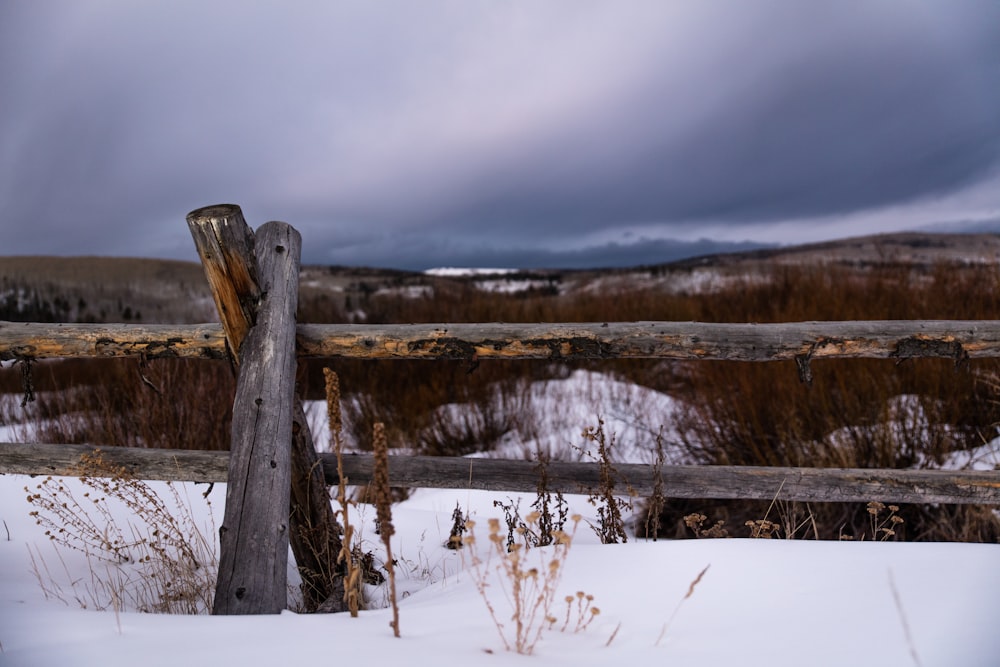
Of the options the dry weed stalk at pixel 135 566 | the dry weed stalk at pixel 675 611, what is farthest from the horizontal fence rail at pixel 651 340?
the dry weed stalk at pixel 675 611

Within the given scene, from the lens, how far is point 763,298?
831cm

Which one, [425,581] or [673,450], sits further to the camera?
[673,450]

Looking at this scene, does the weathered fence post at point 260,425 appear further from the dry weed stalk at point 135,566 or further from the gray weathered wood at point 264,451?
the dry weed stalk at point 135,566

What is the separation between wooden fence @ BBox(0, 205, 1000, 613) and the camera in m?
2.37

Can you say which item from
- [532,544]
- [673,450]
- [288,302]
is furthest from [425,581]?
[673,450]

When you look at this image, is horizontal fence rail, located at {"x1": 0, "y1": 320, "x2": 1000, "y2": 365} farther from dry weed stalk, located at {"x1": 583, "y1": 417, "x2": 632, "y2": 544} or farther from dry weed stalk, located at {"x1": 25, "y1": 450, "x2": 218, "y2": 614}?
dry weed stalk, located at {"x1": 25, "y1": 450, "x2": 218, "y2": 614}

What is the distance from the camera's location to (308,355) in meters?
2.76

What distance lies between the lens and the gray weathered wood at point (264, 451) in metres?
2.27

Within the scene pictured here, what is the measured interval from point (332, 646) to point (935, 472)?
2.79 meters

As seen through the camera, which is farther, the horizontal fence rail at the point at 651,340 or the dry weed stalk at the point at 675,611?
the horizontal fence rail at the point at 651,340

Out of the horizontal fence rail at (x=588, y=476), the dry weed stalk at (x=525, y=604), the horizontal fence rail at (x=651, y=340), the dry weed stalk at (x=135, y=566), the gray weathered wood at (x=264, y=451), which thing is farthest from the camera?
the horizontal fence rail at (x=588, y=476)

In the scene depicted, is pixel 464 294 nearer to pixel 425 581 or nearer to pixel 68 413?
pixel 68 413

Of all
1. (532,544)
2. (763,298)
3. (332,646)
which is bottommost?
(532,544)

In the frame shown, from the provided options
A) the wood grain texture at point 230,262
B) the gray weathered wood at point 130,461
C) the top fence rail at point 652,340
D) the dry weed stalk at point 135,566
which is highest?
the wood grain texture at point 230,262
